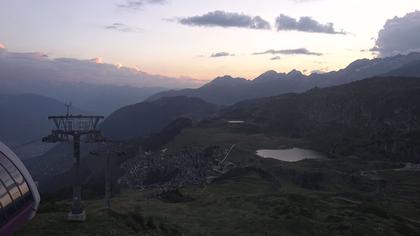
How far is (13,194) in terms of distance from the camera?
37969mm

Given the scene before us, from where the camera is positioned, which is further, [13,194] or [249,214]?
[249,214]

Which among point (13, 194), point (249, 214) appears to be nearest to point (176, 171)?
point (249, 214)

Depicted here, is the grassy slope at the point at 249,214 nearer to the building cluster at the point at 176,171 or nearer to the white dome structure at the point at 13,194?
the white dome structure at the point at 13,194

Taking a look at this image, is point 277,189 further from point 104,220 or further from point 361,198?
point 104,220

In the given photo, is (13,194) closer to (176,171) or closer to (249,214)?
(249,214)

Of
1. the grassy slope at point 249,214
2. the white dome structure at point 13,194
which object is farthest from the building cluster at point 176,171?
the white dome structure at point 13,194

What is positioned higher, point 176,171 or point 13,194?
point 13,194

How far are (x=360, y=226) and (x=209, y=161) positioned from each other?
107341 millimetres

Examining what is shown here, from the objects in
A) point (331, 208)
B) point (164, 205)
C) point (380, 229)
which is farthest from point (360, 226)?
point (164, 205)

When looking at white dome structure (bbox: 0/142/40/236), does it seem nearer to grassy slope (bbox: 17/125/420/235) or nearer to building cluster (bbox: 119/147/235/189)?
grassy slope (bbox: 17/125/420/235)

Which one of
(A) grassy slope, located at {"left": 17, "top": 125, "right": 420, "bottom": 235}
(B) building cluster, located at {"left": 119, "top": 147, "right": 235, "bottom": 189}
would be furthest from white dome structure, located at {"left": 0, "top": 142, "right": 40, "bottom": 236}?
(B) building cluster, located at {"left": 119, "top": 147, "right": 235, "bottom": 189}

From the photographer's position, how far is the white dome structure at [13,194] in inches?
1421

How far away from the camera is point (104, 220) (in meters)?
56.4

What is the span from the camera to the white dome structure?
3609 cm
